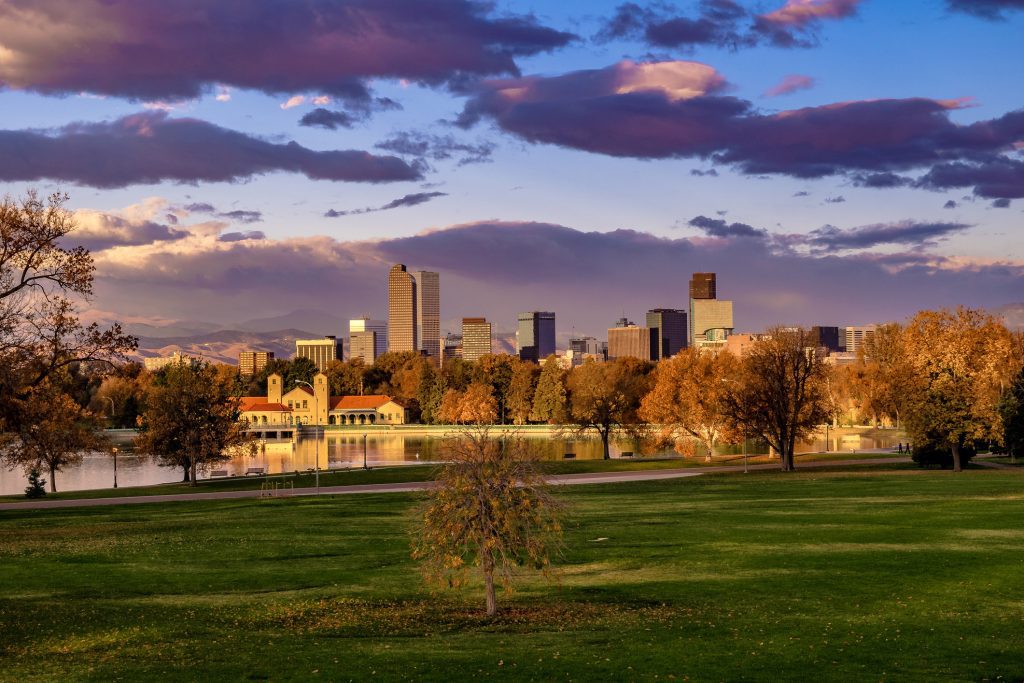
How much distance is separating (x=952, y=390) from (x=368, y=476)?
42.7 meters

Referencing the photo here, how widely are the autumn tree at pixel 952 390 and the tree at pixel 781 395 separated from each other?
25.8ft

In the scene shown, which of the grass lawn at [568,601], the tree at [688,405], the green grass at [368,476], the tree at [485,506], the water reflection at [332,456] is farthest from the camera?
the water reflection at [332,456]

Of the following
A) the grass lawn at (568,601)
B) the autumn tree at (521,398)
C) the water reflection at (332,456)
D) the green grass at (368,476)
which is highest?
the autumn tree at (521,398)

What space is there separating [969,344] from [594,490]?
32497 millimetres

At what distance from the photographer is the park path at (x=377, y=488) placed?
2290 inches

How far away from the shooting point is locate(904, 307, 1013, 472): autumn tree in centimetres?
6856

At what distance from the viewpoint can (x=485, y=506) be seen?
22.7 meters

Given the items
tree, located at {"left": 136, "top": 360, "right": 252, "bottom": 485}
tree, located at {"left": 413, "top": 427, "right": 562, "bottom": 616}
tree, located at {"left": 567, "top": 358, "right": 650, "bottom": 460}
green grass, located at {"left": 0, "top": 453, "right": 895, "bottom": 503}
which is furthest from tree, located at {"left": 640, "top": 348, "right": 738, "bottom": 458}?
tree, located at {"left": 413, "top": 427, "right": 562, "bottom": 616}

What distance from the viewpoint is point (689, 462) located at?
91.6 metres

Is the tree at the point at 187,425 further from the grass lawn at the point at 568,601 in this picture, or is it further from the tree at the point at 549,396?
the tree at the point at 549,396

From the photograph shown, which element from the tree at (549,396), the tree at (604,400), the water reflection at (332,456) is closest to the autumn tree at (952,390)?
the water reflection at (332,456)

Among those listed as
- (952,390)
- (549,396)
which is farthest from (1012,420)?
(549,396)

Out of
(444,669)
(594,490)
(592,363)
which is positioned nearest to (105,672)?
(444,669)

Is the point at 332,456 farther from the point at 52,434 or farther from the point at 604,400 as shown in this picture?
the point at 52,434
